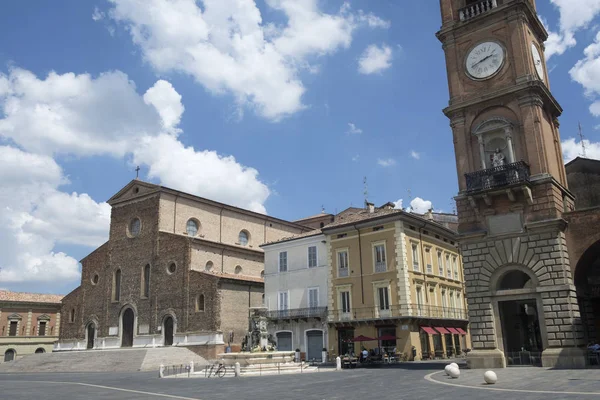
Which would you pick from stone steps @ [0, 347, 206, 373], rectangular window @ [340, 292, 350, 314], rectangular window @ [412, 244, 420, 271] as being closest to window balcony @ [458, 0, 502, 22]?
rectangular window @ [412, 244, 420, 271]

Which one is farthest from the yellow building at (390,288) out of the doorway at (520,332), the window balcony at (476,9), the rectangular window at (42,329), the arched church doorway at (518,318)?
the rectangular window at (42,329)

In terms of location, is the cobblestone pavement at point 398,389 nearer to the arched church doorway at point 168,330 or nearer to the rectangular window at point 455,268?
the rectangular window at point 455,268

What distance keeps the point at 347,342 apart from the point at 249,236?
2043cm

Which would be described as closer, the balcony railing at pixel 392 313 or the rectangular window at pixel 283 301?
the balcony railing at pixel 392 313

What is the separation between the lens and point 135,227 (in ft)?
162

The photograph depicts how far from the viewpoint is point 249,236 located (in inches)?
2093

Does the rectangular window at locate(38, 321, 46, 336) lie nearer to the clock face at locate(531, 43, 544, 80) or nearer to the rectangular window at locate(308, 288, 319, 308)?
the rectangular window at locate(308, 288, 319, 308)

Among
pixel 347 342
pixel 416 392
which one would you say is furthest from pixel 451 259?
pixel 416 392

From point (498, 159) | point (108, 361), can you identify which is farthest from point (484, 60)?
point (108, 361)

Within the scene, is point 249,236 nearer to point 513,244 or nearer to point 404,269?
point 404,269

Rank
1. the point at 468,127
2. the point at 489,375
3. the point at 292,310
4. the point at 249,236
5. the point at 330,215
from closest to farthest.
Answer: the point at 489,375
the point at 468,127
the point at 292,310
the point at 249,236
the point at 330,215

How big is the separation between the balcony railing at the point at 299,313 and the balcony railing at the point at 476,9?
20832 millimetres

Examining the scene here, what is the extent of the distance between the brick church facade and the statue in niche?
78.8 ft

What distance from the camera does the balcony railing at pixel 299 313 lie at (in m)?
37.1
